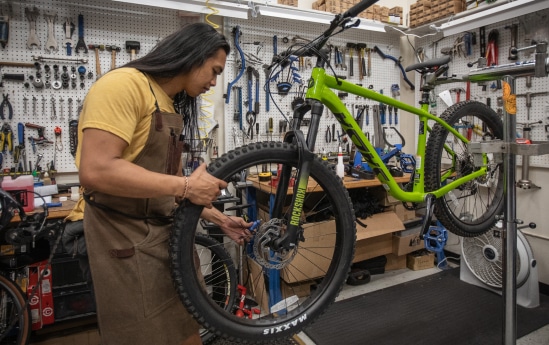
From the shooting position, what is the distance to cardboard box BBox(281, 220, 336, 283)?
2.64 m

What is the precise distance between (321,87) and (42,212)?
1.70 m

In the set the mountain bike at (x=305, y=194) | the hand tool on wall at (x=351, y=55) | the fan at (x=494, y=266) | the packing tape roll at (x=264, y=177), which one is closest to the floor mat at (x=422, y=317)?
the fan at (x=494, y=266)

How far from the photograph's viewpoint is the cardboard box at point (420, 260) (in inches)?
135

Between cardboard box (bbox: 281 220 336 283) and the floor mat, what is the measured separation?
334mm

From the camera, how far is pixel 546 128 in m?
2.80

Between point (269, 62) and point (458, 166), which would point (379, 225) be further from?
point (269, 62)

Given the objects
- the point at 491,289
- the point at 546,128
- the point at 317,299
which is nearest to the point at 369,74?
the point at 546,128

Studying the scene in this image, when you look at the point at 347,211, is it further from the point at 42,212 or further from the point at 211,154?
the point at 211,154

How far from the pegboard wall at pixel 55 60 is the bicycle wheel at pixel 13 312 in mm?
838

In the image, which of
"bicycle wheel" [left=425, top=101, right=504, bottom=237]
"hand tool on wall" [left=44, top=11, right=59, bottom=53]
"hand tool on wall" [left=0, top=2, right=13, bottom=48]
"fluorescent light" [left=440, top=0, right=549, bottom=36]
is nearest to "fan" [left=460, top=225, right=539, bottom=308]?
"bicycle wheel" [left=425, top=101, right=504, bottom=237]

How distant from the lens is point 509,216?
139 cm

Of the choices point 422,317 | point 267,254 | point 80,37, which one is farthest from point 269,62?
point 422,317

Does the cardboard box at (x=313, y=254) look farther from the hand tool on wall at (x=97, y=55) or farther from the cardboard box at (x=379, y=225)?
the hand tool on wall at (x=97, y=55)

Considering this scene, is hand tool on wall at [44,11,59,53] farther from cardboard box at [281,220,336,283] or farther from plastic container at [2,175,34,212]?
cardboard box at [281,220,336,283]
